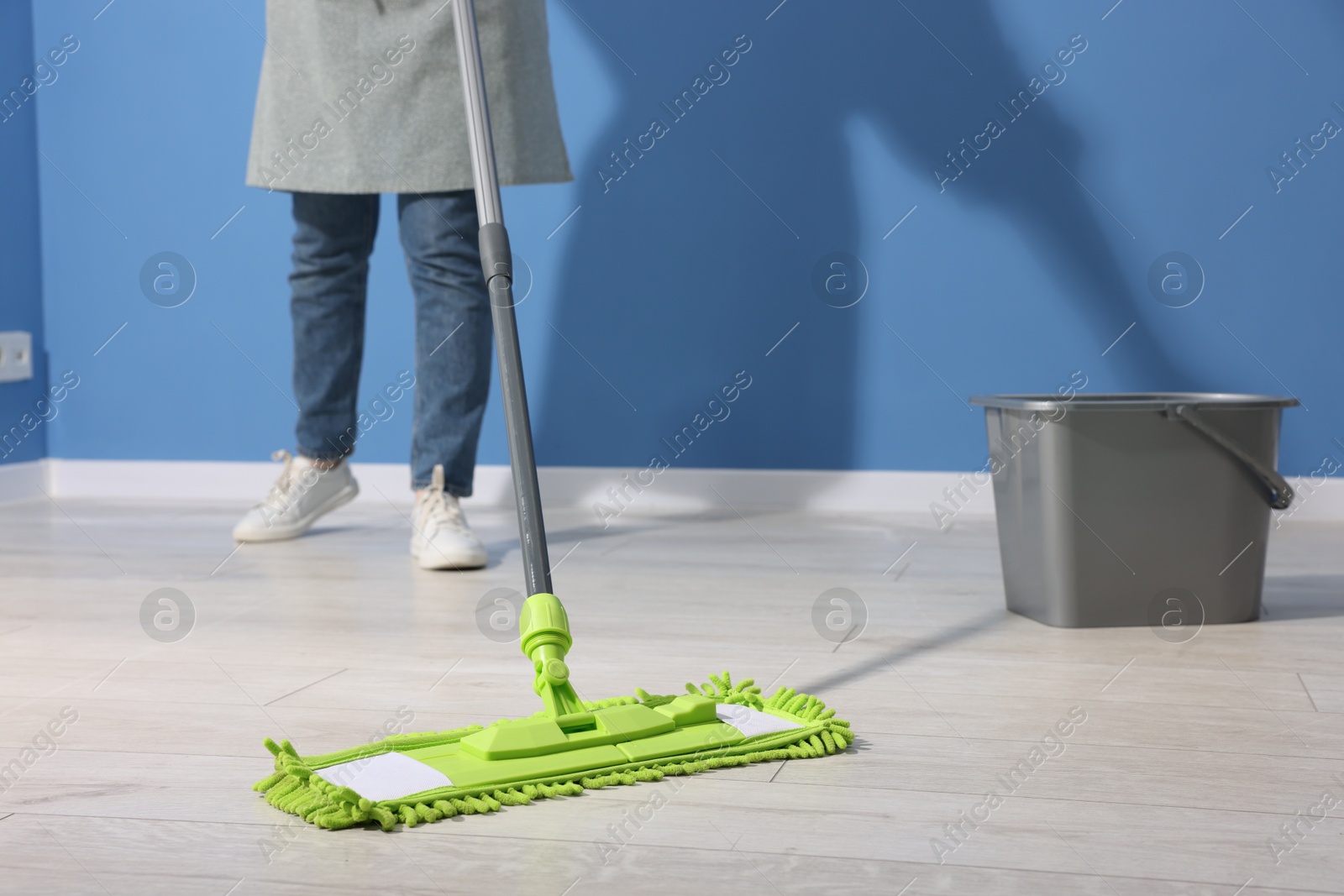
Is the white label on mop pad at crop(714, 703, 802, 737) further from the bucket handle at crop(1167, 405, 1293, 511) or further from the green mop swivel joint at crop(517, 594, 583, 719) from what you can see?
the bucket handle at crop(1167, 405, 1293, 511)

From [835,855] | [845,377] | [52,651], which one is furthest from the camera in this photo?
[845,377]

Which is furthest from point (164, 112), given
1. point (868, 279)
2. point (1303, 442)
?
point (1303, 442)

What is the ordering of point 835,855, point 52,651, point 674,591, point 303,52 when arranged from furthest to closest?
point 303,52, point 674,591, point 52,651, point 835,855

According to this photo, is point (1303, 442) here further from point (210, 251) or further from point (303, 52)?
point (210, 251)

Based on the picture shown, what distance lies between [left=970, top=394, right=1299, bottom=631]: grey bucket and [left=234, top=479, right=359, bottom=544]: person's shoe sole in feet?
3.37

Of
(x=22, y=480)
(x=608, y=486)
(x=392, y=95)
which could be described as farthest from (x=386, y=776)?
(x=22, y=480)

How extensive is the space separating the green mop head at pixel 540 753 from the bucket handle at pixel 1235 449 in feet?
1.73

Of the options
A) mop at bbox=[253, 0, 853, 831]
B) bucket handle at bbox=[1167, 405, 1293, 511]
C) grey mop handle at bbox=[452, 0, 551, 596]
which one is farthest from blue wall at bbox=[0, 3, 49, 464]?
bucket handle at bbox=[1167, 405, 1293, 511]

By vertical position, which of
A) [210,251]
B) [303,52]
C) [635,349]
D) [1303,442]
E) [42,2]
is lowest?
[1303,442]

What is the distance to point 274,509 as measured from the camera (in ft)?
5.94

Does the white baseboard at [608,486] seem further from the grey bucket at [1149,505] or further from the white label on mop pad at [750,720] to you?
the white label on mop pad at [750,720]

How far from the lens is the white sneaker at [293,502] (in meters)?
1.80

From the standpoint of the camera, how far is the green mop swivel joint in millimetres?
801

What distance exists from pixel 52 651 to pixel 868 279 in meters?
1.34
